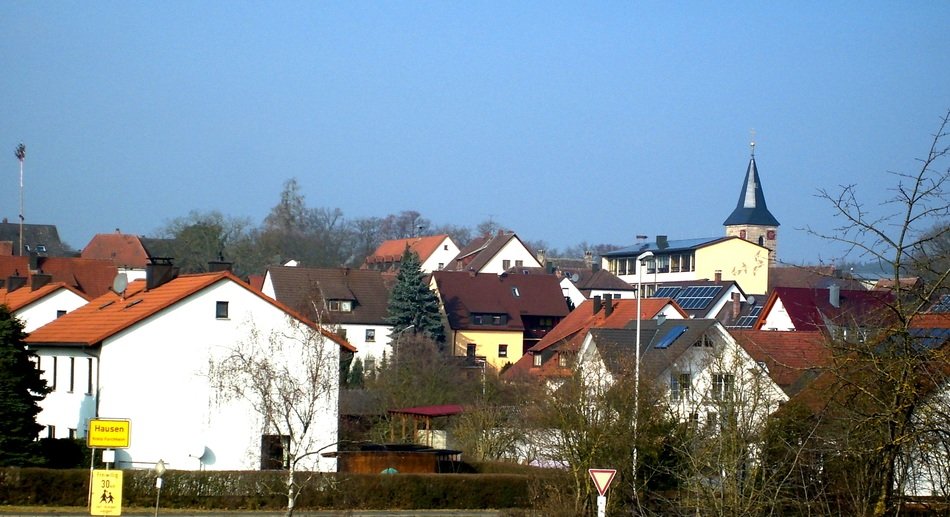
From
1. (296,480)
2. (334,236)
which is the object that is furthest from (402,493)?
(334,236)

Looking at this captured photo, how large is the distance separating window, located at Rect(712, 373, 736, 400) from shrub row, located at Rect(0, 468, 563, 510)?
9078 mm

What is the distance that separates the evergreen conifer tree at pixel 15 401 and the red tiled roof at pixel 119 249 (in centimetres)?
8302

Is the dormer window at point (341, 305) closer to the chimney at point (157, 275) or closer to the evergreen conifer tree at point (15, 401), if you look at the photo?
the chimney at point (157, 275)

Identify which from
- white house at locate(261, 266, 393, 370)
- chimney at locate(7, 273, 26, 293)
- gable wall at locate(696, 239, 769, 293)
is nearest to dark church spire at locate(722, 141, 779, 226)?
gable wall at locate(696, 239, 769, 293)

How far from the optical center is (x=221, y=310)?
39375 millimetres

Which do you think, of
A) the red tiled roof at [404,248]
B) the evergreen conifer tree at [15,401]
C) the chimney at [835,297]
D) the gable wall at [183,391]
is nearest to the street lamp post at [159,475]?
the evergreen conifer tree at [15,401]

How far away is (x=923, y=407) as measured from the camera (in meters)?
9.65

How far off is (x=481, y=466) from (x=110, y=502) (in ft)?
56.9

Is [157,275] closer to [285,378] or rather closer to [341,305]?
[285,378]

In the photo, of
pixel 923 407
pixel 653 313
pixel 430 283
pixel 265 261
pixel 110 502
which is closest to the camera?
pixel 923 407

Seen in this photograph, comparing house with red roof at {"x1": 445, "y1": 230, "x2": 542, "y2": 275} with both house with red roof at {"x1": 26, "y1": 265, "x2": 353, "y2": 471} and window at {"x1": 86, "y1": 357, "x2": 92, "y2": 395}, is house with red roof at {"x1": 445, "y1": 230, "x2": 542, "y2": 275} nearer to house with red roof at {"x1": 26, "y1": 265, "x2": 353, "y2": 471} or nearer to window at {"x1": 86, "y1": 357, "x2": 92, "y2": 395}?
house with red roof at {"x1": 26, "y1": 265, "x2": 353, "y2": 471}

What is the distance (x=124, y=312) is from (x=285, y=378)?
10344 millimetres

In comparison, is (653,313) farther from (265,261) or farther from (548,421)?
(265,261)

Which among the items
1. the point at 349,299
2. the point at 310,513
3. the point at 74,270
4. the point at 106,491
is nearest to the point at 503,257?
the point at 349,299
